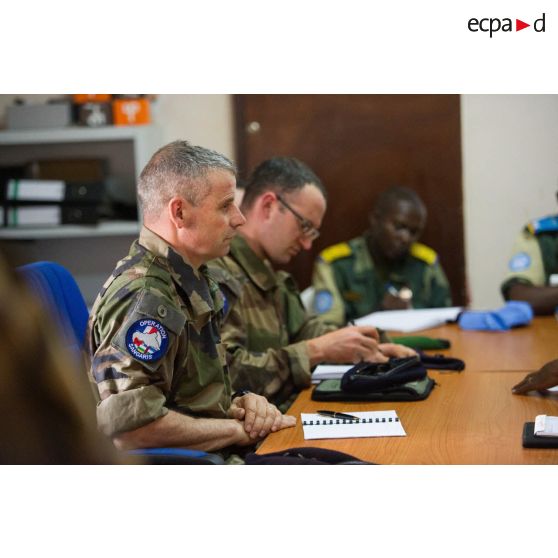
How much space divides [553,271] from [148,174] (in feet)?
5.95

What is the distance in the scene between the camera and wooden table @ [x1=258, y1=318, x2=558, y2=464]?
167 cm

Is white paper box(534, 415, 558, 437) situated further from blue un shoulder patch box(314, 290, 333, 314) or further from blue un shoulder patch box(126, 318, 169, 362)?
blue un shoulder patch box(314, 290, 333, 314)

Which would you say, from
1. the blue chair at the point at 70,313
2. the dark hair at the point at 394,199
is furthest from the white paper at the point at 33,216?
the dark hair at the point at 394,199

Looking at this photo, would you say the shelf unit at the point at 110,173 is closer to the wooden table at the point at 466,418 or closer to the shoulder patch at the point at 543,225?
the wooden table at the point at 466,418

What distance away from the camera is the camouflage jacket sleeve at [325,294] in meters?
3.33

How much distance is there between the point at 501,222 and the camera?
2221 millimetres

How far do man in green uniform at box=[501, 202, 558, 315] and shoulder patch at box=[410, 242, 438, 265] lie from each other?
32 centimetres

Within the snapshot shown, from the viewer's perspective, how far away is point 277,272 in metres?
2.57

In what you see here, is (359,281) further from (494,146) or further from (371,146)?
(494,146)

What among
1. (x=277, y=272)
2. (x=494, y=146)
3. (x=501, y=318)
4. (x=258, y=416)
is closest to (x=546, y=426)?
(x=258, y=416)

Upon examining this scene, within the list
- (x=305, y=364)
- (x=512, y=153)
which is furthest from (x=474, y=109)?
(x=305, y=364)

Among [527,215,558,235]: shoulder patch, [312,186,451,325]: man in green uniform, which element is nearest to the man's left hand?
[527,215,558,235]: shoulder patch

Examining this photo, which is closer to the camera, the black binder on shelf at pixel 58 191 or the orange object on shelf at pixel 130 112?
the black binder on shelf at pixel 58 191
